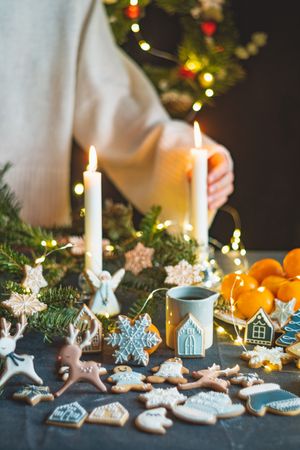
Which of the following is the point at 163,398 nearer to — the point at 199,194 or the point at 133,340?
the point at 133,340

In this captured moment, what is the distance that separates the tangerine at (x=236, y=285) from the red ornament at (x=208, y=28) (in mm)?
958

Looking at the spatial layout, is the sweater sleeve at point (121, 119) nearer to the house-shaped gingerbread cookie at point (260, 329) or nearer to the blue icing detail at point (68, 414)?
the house-shaped gingerbread cookie at point (260, 329)

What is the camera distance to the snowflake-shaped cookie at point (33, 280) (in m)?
0.90

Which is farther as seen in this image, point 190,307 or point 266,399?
point 190,307

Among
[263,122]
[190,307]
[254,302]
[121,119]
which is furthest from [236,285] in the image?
[263,122]

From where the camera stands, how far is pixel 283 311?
0.94 meters

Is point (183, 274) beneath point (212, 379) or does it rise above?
above

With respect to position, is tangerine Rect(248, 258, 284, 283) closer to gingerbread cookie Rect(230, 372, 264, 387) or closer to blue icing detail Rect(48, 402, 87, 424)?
gingerbread cookie Rect(230, 372, 264, 387)

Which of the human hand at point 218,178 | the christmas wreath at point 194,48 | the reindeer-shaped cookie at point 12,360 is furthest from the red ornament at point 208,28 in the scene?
the reindeer-shaped cookie at point 12,360

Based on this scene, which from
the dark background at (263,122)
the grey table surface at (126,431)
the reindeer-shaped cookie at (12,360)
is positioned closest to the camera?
the grey table surface at (126,431)

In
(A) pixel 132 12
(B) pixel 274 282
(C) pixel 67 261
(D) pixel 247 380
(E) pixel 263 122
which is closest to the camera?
(D) pixel 247 380

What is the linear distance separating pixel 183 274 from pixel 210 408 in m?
0.28

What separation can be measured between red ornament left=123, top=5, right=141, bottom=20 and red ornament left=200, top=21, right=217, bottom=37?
0.18 meters

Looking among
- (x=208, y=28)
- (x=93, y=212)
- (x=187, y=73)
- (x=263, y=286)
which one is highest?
(x=208, y=28)
